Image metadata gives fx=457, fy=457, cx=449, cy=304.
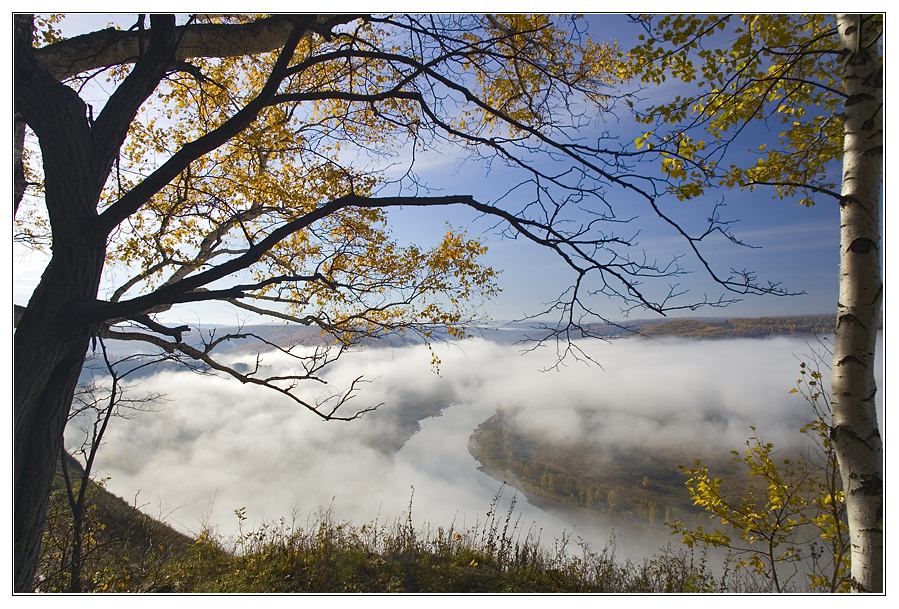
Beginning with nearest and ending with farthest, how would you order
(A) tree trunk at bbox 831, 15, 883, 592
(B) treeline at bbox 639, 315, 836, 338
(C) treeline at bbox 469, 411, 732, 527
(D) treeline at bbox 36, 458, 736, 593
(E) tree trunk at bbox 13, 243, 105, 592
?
1. (A) tree trunk at bbox 831, 15, 883, 592
2. (E) tree trunk at bbox 13, 243, 105, 592
3. (D) treeline at bbox 36, 458, 736, 593
4. (B) treeline at bbox 639, 315, 836, 338
5. (C) treeline at bbox 469, 411, 732, 527

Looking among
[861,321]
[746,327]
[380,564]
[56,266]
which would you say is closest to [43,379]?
[56,266]

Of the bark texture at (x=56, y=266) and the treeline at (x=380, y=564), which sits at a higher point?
the bark texture at (x=56, y=266)

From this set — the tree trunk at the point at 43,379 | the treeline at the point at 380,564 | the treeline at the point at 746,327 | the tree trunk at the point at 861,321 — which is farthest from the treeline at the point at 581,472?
the tree trunk at the point at 43,379

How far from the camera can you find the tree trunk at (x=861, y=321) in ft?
5.54

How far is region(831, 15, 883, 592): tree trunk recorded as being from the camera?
1.69 m

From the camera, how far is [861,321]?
172 cm

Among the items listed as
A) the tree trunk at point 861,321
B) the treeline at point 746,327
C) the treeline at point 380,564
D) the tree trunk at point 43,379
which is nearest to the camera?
the tree trunk at point 861,321

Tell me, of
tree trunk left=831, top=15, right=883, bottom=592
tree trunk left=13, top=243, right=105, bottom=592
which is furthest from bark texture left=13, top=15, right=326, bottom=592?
tree trunk left=831, top=15, right=883, bottom=592

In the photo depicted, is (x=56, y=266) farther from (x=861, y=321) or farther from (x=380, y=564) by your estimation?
(x=861, y=321)

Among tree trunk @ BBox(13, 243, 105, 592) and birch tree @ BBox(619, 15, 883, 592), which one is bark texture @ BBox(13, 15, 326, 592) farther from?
birch tree @ BBox(619, 15, 883, 592)

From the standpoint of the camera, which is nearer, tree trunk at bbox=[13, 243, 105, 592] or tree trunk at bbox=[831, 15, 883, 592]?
tree trunk at bbox=[831, 15, 883, 592]

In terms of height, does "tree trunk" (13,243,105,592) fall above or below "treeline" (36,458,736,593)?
above

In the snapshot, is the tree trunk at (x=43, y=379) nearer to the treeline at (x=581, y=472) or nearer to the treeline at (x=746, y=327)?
the treeline at (x=746, y=327)

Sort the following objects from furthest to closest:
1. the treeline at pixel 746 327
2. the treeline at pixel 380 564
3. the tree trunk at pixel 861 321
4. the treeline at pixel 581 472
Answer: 1. the treeline at pixel 581 472
2. the treeline at pixel 746 327
3. the treeline at pixel 380 564
4. the tree trunk at pixel 861 321
